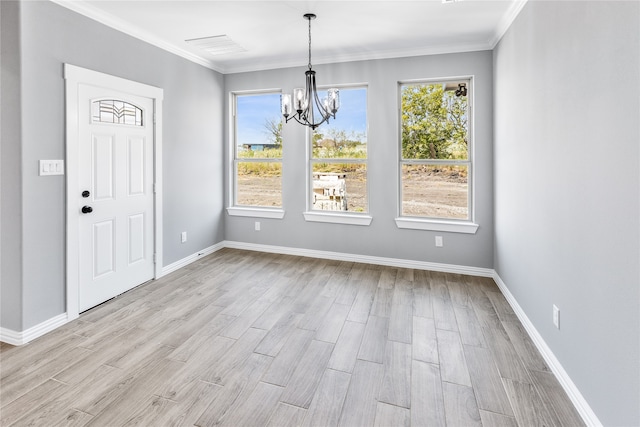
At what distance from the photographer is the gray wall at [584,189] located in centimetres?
144

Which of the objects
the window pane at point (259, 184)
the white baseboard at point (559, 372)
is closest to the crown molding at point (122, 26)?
the window pane at point (259, 184)

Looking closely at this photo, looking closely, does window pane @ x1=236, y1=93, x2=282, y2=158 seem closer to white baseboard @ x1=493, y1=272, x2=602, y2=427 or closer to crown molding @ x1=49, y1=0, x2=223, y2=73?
crown molding @ x1=49, y1=0, x2=223, y2=73

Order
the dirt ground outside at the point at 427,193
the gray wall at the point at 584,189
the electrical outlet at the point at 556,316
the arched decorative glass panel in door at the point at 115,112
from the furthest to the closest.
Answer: the dirt ground outside at the point at 427,193
the arched decorative glass panel in door at the point at 115,112
the electrical outlet at the point at 556,316
the gray wall at the point at 584,189

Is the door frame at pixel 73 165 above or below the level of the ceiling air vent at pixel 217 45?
below

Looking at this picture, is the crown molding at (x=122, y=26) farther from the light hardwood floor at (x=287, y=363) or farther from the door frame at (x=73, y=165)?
the light hardwood floor at (x=287, y=363)

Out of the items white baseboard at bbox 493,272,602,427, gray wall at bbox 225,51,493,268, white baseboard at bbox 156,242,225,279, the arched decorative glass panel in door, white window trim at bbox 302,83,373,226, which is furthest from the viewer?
white window trim at bbox 302,83,373,226

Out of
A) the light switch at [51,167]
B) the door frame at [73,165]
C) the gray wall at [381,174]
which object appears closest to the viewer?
the light switch at [51,167]

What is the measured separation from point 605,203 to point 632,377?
765 millimetres

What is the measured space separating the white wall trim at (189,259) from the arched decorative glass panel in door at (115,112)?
1691 mm

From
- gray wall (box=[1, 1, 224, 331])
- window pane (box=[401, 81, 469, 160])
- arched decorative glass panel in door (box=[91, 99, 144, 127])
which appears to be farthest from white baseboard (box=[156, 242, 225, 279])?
window pane (box=[401, 81, 469, 160])

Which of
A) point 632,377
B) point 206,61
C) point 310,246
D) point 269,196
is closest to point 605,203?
point 632,377

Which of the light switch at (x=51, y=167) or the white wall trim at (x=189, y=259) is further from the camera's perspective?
the white wall trim at (x=189, y=259)

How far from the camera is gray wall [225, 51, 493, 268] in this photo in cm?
397

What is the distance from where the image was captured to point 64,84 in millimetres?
2795
